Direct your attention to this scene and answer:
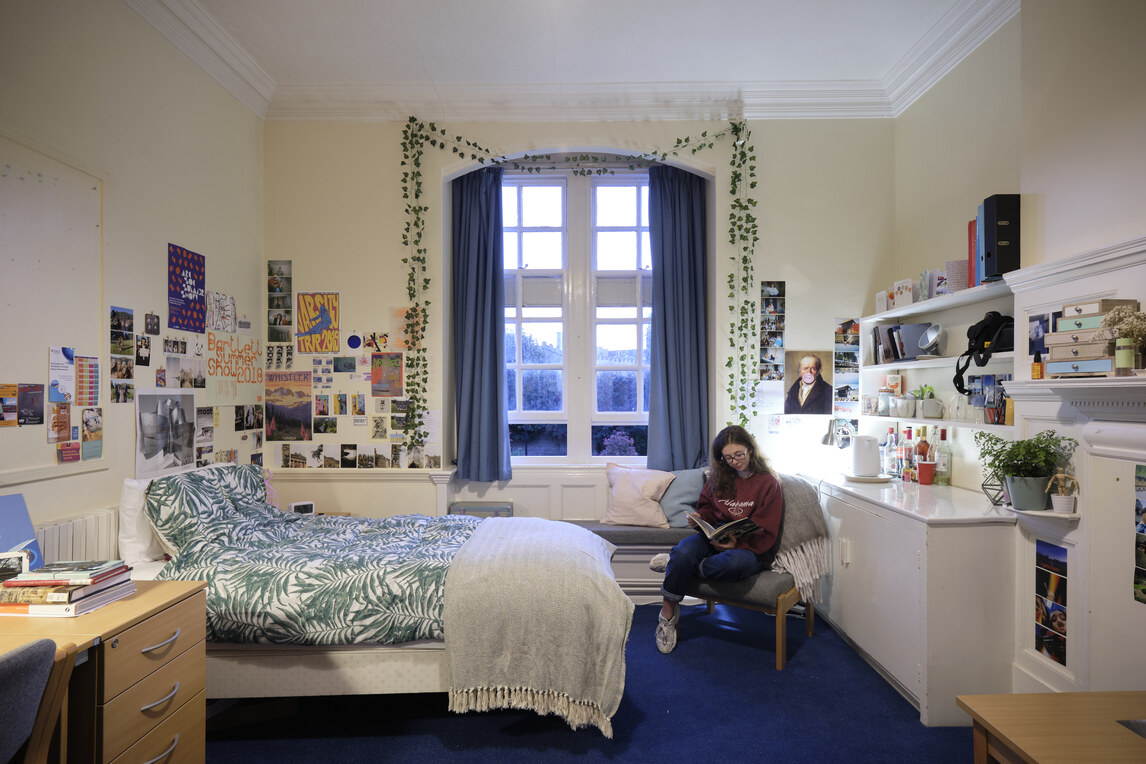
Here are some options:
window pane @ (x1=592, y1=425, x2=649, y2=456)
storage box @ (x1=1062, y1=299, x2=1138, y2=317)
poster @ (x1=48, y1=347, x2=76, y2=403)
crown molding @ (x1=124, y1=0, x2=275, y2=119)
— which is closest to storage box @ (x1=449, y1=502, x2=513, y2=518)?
window pane @ (x1=592, y1=425, x2=649, y2=456)

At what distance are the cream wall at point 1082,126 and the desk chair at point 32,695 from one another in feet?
10.1

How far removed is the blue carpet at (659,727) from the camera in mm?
2238

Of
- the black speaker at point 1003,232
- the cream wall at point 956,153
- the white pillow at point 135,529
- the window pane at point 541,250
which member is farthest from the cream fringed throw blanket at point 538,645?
the window pane at point 541,250

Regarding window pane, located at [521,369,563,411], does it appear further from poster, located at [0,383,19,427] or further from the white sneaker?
poster, located at [0,383,19,427]

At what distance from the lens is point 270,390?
3943mm

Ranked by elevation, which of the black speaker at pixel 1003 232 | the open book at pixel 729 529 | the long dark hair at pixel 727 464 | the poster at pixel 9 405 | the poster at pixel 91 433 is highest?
the black speaker at pixel 1003 232

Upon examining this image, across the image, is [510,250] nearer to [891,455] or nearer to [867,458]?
[867,458]

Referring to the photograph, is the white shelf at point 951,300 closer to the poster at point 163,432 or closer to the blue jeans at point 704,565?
the blue jeans at point 704,565

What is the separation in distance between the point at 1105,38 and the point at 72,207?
4000 millimetres

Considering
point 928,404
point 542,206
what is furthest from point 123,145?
point 928,404

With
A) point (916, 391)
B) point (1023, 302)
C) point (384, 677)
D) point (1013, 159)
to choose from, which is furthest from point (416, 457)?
point (1013, 159)

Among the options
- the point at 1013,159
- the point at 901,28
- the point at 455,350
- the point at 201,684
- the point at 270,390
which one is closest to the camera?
the point at 201,684

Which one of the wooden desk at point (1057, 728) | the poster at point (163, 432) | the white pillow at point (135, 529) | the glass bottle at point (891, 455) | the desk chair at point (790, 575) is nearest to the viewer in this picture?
the wooden desk at point (1057, 728)

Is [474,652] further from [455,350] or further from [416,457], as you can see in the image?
[455,350]
